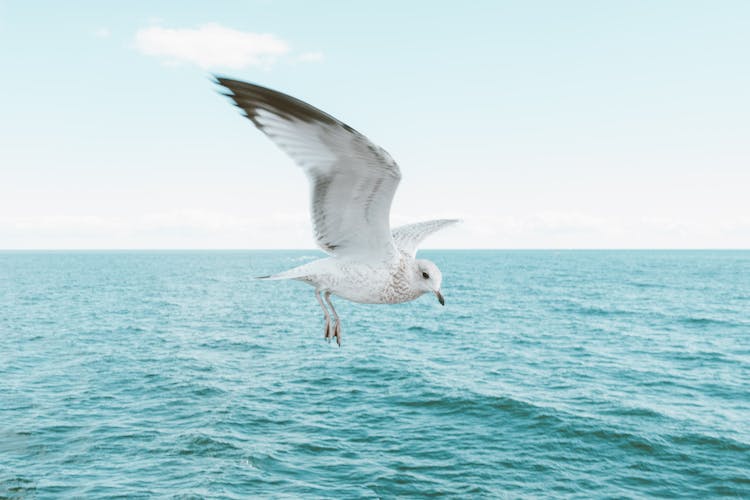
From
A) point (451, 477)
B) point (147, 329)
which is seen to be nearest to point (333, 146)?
point (451, 477)

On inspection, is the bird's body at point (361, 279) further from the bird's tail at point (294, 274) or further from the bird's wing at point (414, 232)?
the bird's wing at point (414, 232)

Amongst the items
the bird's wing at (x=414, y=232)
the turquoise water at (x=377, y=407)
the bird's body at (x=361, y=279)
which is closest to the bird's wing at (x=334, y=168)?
the bird's body at (x=361, y=279)

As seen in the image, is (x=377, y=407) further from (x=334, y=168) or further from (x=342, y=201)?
(x=334, y=168)

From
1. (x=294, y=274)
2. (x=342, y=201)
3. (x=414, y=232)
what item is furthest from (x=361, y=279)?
(x=414, y=232)

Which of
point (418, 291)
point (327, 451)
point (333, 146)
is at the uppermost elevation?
point (333, 146)

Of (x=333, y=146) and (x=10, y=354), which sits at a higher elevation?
(x=333, y=146)

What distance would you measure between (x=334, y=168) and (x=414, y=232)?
429cm

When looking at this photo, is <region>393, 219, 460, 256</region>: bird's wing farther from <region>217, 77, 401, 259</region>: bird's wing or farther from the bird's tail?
the bird's tail

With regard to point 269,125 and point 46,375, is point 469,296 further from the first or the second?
point 269,125

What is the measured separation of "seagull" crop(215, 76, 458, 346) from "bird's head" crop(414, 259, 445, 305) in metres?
0.01

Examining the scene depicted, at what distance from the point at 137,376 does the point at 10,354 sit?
16.2 metres

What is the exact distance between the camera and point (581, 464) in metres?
29.0

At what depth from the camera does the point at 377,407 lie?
124 ft

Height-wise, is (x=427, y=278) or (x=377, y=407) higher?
(x=427, y=278)
